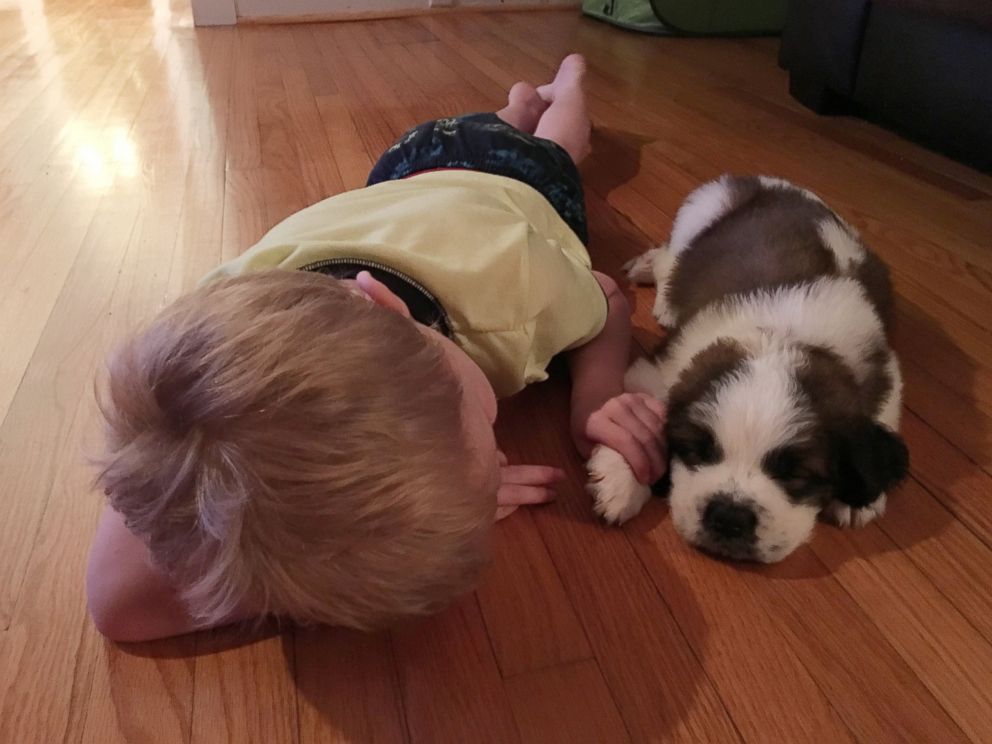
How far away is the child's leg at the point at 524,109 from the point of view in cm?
218

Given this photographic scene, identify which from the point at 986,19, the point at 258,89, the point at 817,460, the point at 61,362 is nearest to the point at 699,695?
the point at 817,460

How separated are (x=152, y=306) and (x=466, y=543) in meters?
1.05

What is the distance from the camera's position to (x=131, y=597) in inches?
35.2

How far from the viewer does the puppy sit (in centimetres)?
99

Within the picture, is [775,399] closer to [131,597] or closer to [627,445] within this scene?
[627,445]

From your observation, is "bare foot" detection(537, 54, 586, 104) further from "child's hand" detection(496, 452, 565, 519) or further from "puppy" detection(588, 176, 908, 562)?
"child's hand" detection(496, 452, 565, 519)

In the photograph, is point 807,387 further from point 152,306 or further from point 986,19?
point 986,19

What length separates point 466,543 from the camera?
2.47 ft

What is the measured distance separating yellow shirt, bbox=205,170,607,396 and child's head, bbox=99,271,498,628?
12.9 inches

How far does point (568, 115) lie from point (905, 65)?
41.1 inches

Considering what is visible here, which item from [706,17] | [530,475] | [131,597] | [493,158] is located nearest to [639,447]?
[530,475]

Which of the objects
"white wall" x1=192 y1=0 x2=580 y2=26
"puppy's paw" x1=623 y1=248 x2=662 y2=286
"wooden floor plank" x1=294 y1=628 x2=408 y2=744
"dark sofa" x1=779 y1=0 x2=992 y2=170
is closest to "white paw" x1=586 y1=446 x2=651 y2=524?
"wooden floor plank" x1=294 y1=628 x2=408 y2=744

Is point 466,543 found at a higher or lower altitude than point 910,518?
higher

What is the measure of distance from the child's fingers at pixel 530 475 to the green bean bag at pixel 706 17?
10.7 feet
